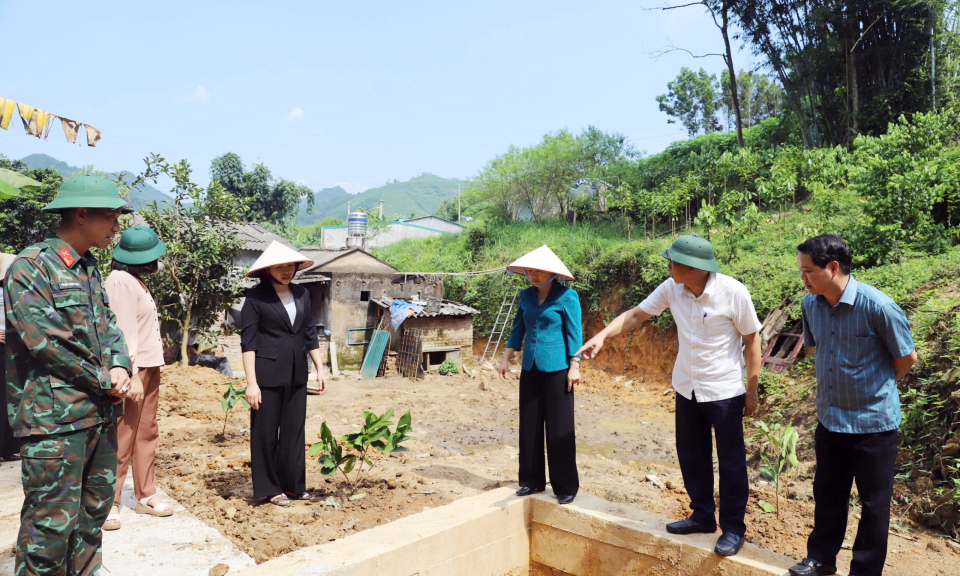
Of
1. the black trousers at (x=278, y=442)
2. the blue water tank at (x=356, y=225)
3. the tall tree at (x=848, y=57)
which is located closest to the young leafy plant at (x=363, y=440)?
Result: the black trousers at (x=278, y=442)

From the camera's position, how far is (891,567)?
3.28 m

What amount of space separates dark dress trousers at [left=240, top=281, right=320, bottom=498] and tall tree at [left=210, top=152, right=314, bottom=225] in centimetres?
3027

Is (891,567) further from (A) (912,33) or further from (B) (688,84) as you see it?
(B) (688,84)

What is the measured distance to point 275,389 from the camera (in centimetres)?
376

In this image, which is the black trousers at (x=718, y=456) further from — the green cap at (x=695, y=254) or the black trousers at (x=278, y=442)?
the black trousers at (x=278, y=442)

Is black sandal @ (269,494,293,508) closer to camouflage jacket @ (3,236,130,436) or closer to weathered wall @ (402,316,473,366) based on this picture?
camouflage jacket @ (3,236,130,436)

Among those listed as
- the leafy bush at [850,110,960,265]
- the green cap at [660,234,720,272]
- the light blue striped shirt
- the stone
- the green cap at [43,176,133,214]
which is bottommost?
the stone

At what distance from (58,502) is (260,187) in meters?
32.6

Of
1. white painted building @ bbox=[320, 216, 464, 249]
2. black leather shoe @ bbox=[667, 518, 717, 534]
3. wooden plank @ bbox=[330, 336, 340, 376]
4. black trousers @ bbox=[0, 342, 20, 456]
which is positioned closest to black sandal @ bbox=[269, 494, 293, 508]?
black leather shoe @ bbox=[667, 518, 717, 534]

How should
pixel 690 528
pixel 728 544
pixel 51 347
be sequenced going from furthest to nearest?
pixel 690 528, pixel 728 544, pixel 51 347

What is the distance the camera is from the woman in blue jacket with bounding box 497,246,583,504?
12.0 ft

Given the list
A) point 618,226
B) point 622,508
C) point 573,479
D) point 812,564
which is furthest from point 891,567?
point 618,226

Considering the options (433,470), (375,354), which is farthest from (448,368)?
(433,470)

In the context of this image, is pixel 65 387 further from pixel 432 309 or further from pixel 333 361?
pixel 432 309
